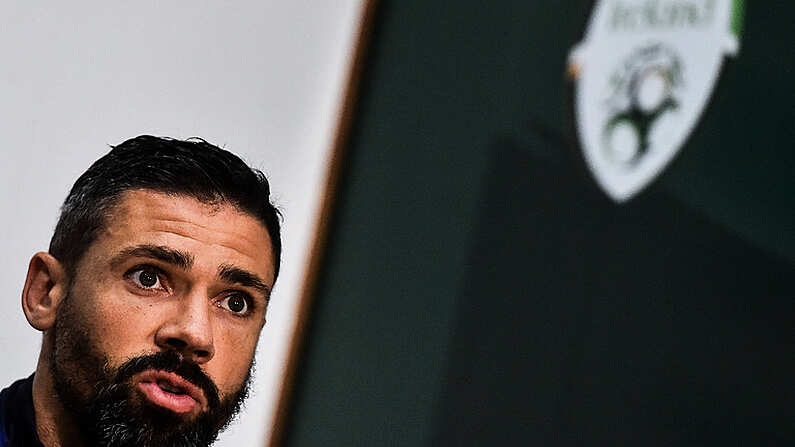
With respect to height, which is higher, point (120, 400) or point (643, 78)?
point (643, 78)

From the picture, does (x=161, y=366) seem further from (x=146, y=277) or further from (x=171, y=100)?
(x=171, y=100)

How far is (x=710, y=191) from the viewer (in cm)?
165

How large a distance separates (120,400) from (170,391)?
4 centimetres

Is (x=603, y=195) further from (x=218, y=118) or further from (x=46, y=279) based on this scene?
(x=46, y=279)

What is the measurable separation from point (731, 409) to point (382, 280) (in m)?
0.71

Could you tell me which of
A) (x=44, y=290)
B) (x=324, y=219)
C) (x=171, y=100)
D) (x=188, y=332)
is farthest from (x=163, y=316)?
(x=324, y=219)

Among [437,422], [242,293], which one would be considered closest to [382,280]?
[437,422]

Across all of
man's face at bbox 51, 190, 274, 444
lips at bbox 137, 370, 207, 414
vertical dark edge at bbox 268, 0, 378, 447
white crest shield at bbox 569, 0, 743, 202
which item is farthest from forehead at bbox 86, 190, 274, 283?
vertical dark edge at bbox 268, 0, 378, 447

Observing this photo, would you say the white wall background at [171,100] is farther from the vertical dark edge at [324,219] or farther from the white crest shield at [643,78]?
the white crest shield at [643,78]

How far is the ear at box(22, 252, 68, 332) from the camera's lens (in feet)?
3.30

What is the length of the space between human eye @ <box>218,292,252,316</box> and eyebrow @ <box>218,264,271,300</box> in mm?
11

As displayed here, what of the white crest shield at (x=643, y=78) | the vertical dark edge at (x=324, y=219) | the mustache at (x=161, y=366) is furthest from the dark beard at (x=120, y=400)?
the vertical dark edge at (x=324, y=219)

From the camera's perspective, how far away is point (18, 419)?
1002 mm

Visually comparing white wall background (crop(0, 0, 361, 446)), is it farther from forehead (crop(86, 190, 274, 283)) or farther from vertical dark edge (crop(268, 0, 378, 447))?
forehead (crop(86, 190, 274, 283))
